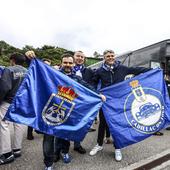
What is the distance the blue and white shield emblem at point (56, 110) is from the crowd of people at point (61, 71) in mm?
253

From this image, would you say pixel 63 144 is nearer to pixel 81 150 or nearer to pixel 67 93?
pixel 81 150

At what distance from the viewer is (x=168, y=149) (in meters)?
5.09

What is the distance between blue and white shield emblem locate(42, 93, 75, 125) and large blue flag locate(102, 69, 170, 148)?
81 centimetres

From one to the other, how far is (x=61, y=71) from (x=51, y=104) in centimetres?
62

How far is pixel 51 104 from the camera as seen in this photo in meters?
3.73

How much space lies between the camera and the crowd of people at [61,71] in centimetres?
404

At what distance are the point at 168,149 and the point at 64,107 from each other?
2555 millimetres

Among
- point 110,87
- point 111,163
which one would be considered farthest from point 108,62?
point 111,163

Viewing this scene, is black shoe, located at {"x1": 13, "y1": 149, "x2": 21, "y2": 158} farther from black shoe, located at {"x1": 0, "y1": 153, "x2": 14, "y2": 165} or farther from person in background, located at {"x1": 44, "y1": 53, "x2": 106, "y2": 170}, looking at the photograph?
person in background, located at {"x1": 44, "y1": 53, "x2": 106, "y2": 170}

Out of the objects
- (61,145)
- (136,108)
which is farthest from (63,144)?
(136,108)

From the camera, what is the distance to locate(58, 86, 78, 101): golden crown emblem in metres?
3.82

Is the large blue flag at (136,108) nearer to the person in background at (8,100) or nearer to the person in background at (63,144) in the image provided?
the person in background at (63,144)

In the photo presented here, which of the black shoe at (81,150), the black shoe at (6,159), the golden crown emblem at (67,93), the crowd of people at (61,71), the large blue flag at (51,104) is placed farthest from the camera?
the black shoe at (81,150)

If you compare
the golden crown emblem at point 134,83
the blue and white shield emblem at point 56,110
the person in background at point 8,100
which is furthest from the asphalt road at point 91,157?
the golden crown emblem at point 134,83
